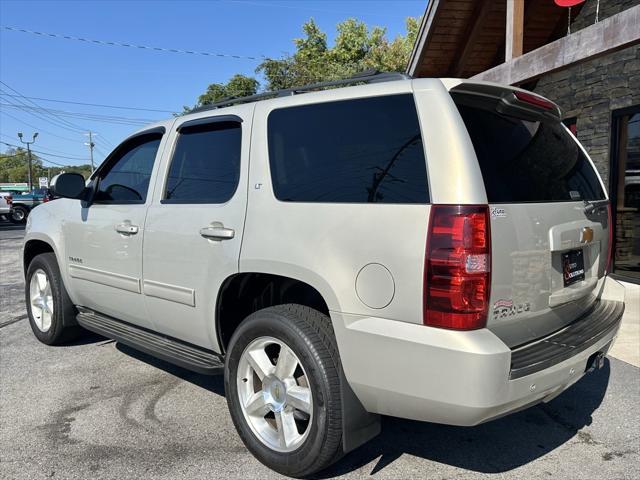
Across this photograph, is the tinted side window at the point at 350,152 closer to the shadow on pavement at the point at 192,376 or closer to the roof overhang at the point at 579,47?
the shadow on pavement at the point at 192,376

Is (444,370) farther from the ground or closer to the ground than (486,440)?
farther from the ground

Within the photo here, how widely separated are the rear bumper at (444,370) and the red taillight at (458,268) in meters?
0.07

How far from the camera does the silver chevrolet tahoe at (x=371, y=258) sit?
2.19m

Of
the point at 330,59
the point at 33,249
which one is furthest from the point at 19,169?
the point at 33,249

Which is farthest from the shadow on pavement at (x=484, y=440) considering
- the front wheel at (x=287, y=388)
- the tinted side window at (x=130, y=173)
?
the tinted side window at (x=130, y=173)

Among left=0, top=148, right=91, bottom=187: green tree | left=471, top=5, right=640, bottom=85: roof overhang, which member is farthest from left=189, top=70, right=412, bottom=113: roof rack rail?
left=0, top=148, right=91, bottom=187: green tree

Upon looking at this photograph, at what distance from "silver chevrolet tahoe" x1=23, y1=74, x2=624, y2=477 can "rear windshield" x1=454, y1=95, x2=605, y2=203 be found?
1 centimetres

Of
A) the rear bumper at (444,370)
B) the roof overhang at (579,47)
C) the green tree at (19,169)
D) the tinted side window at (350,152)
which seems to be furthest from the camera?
the green tree at (19,169)

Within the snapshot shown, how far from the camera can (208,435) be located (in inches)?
126

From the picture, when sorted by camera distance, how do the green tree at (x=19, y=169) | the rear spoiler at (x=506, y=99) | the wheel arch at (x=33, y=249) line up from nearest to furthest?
the rear spoiler at (x=506, y=99)
the wheel arch at (x=33, y=249)
the green tree at (x=19, y=169)

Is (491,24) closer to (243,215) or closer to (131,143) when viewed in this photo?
(131,143)

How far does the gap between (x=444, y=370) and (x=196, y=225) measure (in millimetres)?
1718

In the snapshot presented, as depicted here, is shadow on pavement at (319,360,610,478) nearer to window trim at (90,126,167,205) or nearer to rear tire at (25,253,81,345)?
window trim at (90,126,167,205)

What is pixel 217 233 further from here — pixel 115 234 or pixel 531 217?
pixel 531 217
